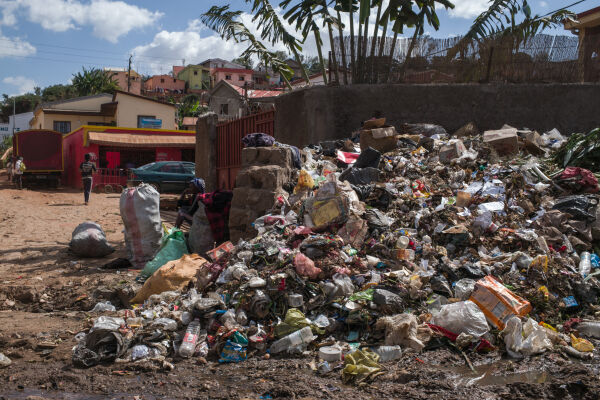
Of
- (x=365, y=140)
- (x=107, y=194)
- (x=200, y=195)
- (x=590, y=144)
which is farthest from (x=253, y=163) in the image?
(x=107, y=194)

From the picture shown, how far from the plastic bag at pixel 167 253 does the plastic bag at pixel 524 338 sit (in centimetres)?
382

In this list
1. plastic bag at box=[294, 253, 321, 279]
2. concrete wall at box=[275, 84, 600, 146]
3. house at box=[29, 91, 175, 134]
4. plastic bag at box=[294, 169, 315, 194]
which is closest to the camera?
plastic bag at box=[294, 253, 321, 279]

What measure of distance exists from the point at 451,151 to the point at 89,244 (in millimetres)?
5060

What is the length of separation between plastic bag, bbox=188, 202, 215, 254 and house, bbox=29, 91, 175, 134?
953 inches

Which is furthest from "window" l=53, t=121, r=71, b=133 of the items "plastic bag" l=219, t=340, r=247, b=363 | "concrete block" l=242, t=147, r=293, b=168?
"plastic bag" l=219, t=340, r=247, b=363

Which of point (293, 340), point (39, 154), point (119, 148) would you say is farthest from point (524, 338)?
point (119, 148)

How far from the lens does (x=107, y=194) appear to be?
17.5 meters

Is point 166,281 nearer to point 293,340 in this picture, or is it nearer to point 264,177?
point 264,177

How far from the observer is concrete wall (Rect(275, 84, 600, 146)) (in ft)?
25.7

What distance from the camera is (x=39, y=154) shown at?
19312 millimetres

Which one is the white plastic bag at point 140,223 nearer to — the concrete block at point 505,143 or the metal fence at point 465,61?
the metal fence at point 465,61

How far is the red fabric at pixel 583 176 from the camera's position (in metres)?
5.49

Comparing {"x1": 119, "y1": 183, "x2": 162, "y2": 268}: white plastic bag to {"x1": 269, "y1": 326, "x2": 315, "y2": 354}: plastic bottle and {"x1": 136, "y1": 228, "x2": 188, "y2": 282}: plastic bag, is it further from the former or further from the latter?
{"x1": 269, "y1": 326, "x2": 315, "y2": 354}: plastic bottle

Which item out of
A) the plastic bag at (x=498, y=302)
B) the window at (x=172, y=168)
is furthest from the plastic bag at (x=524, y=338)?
the window at (x=172, y=168)
